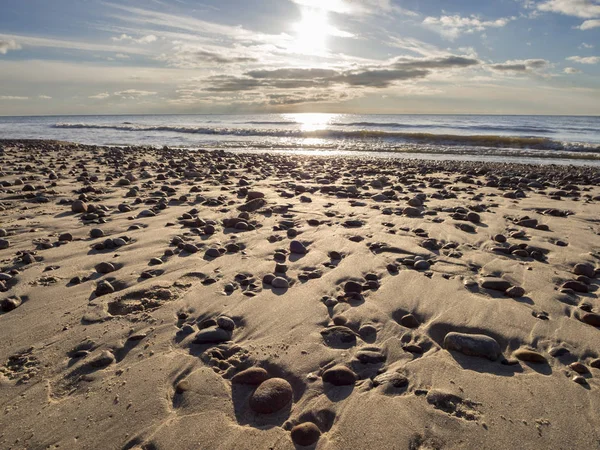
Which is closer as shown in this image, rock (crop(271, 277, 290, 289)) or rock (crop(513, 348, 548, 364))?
rock (crop(513, 348, 548, 364))

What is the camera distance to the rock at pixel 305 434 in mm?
1578

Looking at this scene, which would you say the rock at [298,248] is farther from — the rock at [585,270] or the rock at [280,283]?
the rock at [585,270]

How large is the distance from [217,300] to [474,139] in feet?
69.3

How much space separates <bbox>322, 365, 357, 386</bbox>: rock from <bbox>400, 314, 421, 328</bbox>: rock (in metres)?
0.66

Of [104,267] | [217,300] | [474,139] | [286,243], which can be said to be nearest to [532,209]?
[286,243]

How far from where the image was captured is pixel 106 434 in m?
1.62

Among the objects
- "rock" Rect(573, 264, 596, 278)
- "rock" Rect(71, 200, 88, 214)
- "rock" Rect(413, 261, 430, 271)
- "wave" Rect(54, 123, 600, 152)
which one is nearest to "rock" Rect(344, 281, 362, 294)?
"rock" Rect(413, 261, 430, 271)

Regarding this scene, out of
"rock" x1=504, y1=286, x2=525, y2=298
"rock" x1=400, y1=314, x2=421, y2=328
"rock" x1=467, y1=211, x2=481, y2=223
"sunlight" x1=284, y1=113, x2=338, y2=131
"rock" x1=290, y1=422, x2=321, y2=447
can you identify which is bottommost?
"rock" x1=290, y1=422, x2=321, y2=447

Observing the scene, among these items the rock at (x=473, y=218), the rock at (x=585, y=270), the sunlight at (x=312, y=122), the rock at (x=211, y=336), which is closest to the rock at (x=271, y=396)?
the rock at (x=211, y=336)

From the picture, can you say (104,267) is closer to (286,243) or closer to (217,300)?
(217,300)

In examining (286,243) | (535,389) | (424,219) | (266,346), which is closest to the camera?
(535,389)

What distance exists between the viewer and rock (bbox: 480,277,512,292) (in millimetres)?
2980

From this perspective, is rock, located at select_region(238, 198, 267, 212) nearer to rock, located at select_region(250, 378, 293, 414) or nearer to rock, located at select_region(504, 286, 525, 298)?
rock, located at select_region(504, 286, 525, 298)

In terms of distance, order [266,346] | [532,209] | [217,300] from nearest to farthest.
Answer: [266,346] < [217,300] < [532,209]
